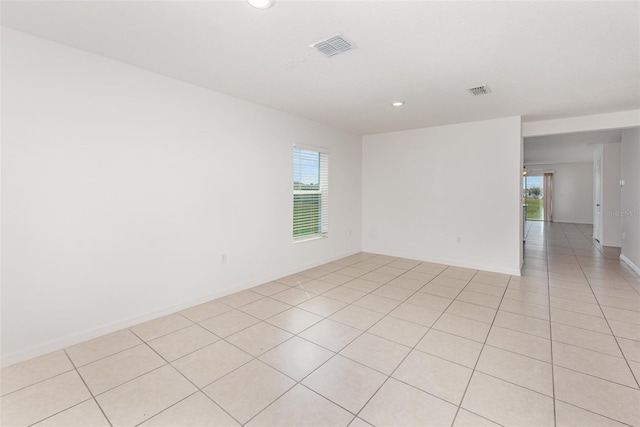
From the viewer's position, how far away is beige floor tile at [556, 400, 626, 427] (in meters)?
1.62

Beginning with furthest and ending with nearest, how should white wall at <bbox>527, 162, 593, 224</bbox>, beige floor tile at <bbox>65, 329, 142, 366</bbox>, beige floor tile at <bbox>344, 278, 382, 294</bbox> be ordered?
white wall at <bbox>527, 162, 593, 224</bbox> < beige floor tile at <bbox>344, 278, 382, 294</bbox> < beige floor tile at <bbox>65, 329, 142, 366</bbox>

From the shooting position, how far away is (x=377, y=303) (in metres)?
3.41

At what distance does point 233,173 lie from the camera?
3719mm

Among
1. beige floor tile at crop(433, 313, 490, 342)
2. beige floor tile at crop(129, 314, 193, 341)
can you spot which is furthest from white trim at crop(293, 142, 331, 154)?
beige floor tile at crop(433, 313, 490, 342)

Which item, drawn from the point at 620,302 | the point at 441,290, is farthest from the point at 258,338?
the point at 620,302

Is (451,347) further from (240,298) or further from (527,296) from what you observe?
(240,298)

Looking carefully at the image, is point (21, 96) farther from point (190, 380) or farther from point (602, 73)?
point (602, 73)

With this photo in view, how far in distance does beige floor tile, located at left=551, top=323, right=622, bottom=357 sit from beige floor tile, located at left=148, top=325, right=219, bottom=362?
3105 mm

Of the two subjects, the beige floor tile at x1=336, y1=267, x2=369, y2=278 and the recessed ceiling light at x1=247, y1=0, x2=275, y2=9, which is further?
the beige floor tile at x1=336, y1=267, x2=369, y2=278

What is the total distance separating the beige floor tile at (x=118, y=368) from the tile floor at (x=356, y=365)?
0.01 meters

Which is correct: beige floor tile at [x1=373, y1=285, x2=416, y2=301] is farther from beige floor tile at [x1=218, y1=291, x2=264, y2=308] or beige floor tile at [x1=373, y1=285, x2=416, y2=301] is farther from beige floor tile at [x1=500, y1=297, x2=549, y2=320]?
beige floor tile at [x1=218, y1=291, x2=264, y2=308]

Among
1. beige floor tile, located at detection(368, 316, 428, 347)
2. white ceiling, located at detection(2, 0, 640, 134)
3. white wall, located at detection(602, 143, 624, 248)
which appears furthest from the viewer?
white wall, located at detection(602, 143, 624, 248)

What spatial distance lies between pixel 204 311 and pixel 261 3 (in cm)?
291

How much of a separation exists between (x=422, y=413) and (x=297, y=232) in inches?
133
